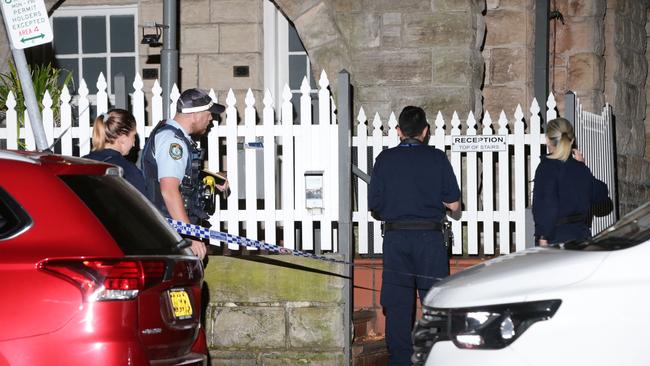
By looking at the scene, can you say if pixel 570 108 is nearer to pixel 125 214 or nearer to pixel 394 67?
pixel 394 67

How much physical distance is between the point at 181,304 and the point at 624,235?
6.91 ft

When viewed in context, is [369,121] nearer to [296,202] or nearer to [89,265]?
[296,202]

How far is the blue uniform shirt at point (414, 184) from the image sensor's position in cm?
894

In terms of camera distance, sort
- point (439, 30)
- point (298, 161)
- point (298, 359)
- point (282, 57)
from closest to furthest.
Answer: point (298, 359) → point (298, 161) → point (439, 30) → point (282, 57)

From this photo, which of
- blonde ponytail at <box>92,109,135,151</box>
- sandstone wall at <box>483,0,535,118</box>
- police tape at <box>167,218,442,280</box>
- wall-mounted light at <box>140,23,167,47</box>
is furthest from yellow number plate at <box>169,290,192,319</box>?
sandstone wall at <box>483,0,535,118</box>

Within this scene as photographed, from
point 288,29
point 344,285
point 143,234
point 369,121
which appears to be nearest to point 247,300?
point 344,285

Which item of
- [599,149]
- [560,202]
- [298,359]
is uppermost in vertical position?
[599,149]

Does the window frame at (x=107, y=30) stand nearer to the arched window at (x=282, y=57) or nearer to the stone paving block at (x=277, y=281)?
the arched window at (x=282, y=57)

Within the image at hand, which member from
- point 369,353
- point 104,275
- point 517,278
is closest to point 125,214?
point 104,275

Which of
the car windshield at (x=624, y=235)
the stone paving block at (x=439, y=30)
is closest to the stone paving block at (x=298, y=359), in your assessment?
the stone paving block at (x=439, y=30)

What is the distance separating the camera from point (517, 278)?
17.5 feet

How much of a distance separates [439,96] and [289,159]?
2.40 m

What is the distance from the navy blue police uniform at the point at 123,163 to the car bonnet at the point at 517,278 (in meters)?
2.99

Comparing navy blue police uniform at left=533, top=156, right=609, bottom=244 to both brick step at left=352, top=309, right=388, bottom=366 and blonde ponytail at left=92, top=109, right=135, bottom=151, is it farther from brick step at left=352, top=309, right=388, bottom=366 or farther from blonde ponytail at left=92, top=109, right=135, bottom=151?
blonde ponytail at left=92, top=109, right=135, bottom=151
